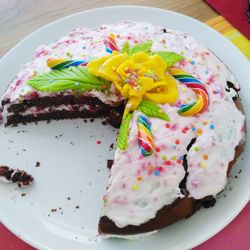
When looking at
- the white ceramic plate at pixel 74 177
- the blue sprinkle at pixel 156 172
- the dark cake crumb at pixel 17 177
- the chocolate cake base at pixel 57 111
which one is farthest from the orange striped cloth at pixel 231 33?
Answer: the dark cake crumb at pixel 17 177

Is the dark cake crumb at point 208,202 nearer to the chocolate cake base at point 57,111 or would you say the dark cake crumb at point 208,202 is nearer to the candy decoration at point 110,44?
the chocolate cake base at point 57,111

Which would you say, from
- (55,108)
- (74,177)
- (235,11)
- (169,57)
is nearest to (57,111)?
(55,108)

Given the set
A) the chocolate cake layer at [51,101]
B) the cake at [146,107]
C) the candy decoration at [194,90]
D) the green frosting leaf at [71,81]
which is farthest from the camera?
the chocolate cake layer at [51,101]

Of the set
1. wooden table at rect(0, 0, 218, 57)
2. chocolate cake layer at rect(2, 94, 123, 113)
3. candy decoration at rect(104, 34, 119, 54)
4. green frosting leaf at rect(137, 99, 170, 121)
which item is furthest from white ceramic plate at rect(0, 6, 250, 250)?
candy decoration at rect(104, 34, 119, 54)

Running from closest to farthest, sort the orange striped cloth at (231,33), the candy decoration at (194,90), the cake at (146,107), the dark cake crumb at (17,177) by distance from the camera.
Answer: the cake at (146,107) → the candy decoration at (194,90) → the dark cake crumb at (17,177) → the orange striped cloth at (231,33)

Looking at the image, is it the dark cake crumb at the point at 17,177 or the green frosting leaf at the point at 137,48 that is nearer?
the dark cake crumb at the point at 17,177

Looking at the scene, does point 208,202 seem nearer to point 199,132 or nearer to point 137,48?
point 199,132
